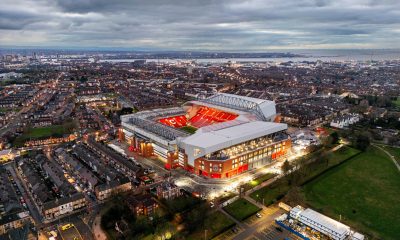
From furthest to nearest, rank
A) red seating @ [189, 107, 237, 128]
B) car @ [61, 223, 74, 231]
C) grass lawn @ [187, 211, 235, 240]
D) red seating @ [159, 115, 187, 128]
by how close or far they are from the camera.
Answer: red seating @ [189, 107, 237, 128], red seating @ [159, 115, 187, 128], car @ [61, 223, 74, 231], grass lawn @ [187, 211, 235, 240]

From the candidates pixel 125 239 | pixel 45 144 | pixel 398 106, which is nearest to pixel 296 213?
pixel 125 239

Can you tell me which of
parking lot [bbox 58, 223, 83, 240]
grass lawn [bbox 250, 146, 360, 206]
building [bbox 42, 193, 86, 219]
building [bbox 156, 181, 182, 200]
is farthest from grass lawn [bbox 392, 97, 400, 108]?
parking lot [bbox 58, 223, 83, 240]

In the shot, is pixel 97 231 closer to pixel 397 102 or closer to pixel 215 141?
pixel 215 141

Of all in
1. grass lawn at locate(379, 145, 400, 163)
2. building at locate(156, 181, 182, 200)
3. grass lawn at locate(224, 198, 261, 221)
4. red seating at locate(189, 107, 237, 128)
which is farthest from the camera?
red seating at locate(189, 107, 237, 128)

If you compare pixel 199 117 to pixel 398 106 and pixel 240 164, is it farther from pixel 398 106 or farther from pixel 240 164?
pixel 398 106

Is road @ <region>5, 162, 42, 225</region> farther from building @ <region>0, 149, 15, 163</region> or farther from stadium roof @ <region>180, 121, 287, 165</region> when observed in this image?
stadium roof @ <region>180, 121, 287, 165</region>

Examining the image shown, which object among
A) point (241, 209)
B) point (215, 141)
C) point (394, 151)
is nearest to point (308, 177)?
point (241, 209)
